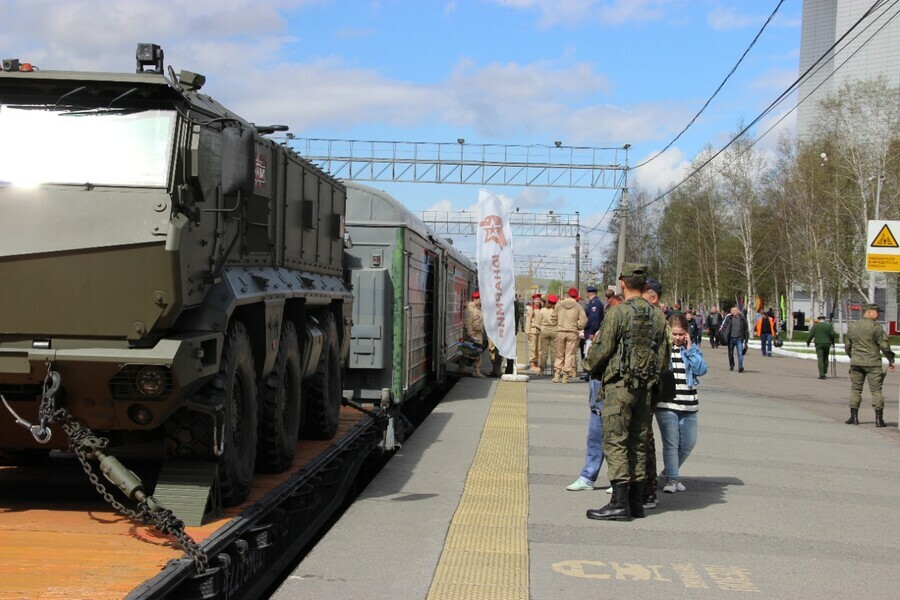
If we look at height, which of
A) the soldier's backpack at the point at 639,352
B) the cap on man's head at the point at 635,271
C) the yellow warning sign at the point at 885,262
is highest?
the yellow warning sign at the point at 885,262

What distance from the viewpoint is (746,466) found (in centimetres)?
1033

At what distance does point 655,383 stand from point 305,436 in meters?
3.66

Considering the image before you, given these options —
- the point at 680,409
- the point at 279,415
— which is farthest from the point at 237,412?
the point at 680,409

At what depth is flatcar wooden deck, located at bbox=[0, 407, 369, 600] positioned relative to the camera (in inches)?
175

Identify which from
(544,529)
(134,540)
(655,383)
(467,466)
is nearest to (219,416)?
(134,540)

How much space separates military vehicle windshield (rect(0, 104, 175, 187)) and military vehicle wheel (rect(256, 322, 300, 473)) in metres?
2.13

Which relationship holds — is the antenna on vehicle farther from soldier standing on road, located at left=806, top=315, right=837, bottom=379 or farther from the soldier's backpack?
soldier standing on road, located at left=806, top=315, right=837, bottom=379

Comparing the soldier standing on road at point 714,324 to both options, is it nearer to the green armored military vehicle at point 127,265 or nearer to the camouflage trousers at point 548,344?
the camouflage trousers at point 548,344

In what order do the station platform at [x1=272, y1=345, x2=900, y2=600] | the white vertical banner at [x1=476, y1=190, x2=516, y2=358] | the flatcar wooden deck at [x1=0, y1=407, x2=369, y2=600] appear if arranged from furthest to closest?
the white vertical banner at [x1=476, y1=190, x2=516, y2=358] → the station platform at [x1=272, y1=345, x2=900, y2=600] → the flatcar wooden deck at [x1=0, y1=407, x2=369, y2=600]

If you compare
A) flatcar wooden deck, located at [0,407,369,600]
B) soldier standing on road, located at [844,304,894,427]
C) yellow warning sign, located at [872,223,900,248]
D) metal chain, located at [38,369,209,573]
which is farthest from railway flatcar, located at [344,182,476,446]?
yellow warning sign, located at [872,223,900,248]

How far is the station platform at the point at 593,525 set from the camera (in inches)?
228

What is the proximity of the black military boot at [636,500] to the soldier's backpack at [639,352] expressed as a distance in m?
0.82

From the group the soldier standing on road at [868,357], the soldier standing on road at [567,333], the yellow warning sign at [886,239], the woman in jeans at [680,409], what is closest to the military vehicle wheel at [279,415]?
the woman in jeans at [680,409]

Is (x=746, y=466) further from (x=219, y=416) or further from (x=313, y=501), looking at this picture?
(x=219, y=416)
